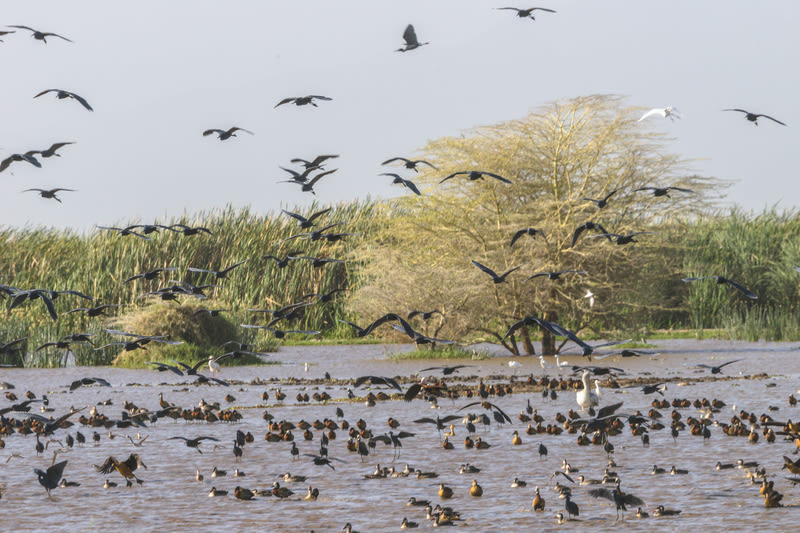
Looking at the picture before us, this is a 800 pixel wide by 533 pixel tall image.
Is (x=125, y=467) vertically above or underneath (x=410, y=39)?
underneath

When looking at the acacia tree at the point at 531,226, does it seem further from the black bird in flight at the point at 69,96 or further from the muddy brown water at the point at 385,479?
the black bird in flight at the point at 69,96

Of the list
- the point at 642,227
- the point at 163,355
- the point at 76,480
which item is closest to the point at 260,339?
the point at 163,355

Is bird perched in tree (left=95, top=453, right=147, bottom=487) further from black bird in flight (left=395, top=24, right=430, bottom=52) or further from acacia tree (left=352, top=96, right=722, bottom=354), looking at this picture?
acacia tree (left=352, top=96, right=722, bottom=354)

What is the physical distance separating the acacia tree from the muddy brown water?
333 inches

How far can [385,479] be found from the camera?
11406mm

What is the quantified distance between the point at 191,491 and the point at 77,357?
63.8 ft

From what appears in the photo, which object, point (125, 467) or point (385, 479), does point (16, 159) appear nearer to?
point (125, 467)

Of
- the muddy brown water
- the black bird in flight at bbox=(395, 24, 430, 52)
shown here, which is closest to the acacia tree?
the muddy brown water

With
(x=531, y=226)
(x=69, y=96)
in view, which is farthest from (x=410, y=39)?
(x=531, y=226)

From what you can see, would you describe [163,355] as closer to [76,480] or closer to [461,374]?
[461,374]

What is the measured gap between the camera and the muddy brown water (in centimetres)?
939

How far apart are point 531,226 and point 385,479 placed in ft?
61.0

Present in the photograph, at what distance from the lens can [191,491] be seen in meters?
10.9

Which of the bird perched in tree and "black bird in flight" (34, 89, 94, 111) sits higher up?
"black bird in flight" (34, 89, 94, 111)
